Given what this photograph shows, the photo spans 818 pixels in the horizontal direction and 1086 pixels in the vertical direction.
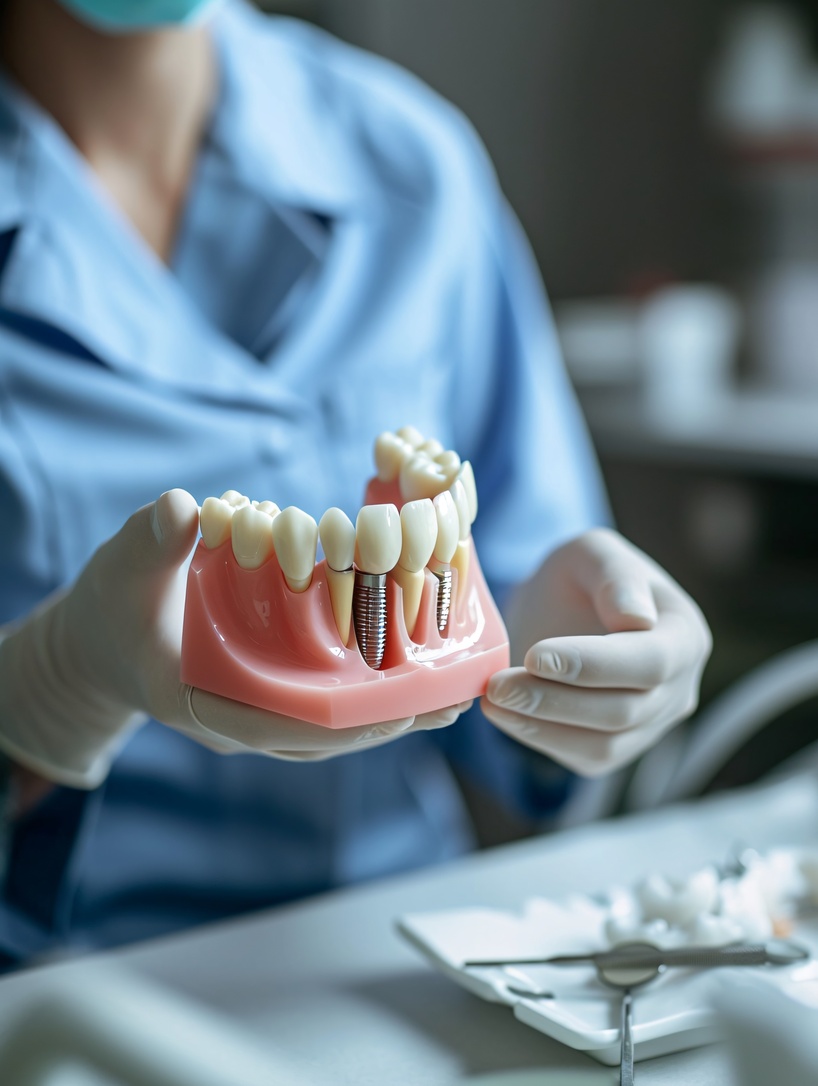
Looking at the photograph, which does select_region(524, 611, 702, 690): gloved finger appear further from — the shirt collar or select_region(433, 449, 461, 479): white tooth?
the shirt collar

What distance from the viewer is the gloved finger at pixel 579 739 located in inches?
23.8

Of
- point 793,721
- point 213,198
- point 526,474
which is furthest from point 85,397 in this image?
point 793,721

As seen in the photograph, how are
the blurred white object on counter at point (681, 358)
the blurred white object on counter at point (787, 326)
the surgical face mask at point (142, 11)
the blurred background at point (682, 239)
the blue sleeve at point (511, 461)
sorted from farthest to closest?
the blurred white object on counter at point (787, 326) < the blurred white object on counter at point (681, 358) < the blurred background at point (682, 239) < the blue sleeve at point (511, 461) < the surgical face mask at point (142, 11)

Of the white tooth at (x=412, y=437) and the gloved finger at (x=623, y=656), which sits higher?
the white tooth at (x=412, y=437)

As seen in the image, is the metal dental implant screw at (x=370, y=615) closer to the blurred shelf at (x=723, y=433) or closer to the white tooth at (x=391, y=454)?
the white tooth at (x=391, y=454)

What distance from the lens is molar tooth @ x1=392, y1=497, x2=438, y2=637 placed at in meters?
0.53

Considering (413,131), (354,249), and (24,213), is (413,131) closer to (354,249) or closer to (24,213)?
(354,249)

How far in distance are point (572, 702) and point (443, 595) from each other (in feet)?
0.28

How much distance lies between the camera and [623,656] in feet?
1.97

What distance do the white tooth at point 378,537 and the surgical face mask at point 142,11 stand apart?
0.44 m

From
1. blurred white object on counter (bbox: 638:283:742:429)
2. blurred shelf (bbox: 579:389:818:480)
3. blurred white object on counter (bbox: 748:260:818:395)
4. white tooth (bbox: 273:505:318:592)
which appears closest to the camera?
white tooth (bbox: 273:505:318:592)

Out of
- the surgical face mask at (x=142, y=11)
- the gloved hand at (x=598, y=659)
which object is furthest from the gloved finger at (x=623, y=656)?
the surgical face mask at (x=142, y=11)

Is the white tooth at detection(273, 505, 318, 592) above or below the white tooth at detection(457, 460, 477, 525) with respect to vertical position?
above

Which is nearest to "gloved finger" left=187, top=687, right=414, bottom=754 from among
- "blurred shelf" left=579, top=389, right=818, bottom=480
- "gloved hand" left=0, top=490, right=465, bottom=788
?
"gloved hand" left=0, top=490, right=465, bottom=788
